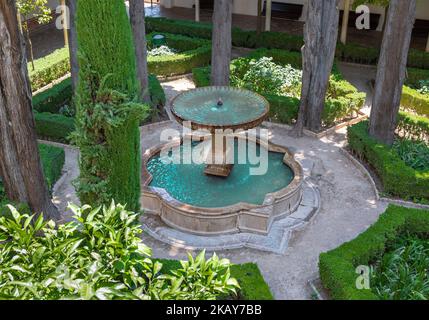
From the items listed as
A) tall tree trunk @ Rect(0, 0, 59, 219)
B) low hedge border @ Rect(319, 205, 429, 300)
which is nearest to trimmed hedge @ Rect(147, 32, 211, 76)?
tall tree trunk @ Rect(0, 0, 59, 219)

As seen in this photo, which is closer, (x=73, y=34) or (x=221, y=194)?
(x=221, y=194)

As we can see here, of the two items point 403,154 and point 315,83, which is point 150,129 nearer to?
point 315,83

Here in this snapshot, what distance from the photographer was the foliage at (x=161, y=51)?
54.6 feet

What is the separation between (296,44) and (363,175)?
306 inches

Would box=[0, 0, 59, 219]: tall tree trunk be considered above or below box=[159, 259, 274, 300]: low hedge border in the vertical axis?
above

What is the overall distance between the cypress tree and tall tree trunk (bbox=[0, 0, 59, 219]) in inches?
65.4

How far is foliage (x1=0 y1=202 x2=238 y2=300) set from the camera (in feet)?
14.0

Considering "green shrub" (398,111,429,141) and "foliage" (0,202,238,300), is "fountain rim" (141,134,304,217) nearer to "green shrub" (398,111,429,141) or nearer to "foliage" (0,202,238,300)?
"green shrub" (398,111,429,141)

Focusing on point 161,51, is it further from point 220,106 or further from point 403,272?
point 403,272

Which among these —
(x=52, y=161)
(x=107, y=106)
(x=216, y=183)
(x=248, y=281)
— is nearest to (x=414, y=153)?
(x=216, y=183)

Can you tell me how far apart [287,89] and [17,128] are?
808 cm

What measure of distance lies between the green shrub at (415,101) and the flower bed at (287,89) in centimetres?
116

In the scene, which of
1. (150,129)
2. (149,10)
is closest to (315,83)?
(150,129)

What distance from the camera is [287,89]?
14.2 metres
